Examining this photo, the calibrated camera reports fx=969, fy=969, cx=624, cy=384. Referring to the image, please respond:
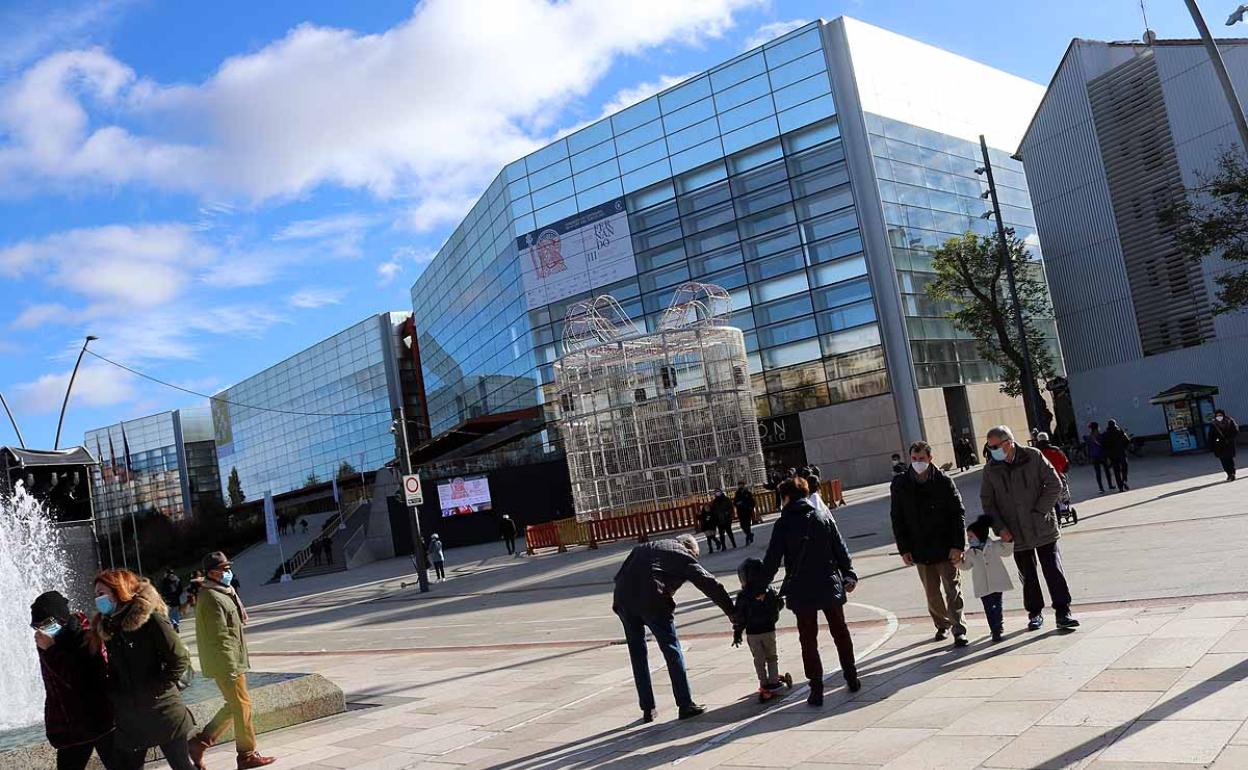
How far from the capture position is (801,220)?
4553 cm

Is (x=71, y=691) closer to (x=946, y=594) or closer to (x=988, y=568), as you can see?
(x=946, y=594)

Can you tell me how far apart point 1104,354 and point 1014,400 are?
45.1ft

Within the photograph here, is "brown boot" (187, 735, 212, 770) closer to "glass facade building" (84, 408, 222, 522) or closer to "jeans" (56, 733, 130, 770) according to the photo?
"jeans" (56, 733, 130, 770)

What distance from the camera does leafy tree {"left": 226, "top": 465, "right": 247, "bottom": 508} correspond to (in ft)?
355

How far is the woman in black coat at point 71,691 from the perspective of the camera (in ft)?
19.0

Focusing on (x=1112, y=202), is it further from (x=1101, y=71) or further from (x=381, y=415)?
(x=381, y=415)

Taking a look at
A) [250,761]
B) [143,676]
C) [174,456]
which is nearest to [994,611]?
[250,761]

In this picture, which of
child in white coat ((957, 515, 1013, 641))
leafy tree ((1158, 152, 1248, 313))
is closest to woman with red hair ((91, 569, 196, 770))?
child in white coat ((957, 515, 1013, 641))

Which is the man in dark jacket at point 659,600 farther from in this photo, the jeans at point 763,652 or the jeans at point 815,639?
the jeans at point 815,639

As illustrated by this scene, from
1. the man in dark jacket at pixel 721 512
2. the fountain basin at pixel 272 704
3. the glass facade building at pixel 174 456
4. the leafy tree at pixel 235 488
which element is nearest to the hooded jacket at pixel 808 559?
the fountain basin at pixel 272 704

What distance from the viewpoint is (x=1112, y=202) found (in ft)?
114

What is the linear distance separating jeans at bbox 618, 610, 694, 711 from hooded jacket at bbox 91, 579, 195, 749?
2.96 meters

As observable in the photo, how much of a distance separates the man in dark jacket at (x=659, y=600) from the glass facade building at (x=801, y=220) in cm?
3768

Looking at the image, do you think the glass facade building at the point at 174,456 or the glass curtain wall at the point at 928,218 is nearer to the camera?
the glass curtain wall at the point at 928,218
